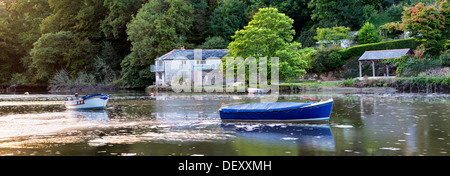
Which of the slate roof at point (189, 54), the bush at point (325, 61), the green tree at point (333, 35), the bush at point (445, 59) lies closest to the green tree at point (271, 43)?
the bush at point (325, 61)

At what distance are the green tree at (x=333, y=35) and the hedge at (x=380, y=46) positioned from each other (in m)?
6.21

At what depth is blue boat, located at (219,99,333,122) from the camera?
70.4 ft

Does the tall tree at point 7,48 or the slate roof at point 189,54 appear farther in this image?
the tall tree at point 7,48

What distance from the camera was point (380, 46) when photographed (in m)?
62.7

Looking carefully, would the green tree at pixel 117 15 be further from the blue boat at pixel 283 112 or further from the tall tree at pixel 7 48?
the blue boat at pixel 283 112

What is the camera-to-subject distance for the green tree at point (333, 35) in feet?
234

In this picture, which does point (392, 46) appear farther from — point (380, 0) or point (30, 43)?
point (30, 43)

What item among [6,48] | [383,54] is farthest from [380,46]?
[6,48]

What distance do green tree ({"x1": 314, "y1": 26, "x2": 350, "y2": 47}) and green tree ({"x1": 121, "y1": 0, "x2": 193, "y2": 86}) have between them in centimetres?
2487

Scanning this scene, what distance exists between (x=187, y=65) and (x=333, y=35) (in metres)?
24.7

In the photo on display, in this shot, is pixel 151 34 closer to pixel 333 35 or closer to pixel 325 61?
pixel 333 35

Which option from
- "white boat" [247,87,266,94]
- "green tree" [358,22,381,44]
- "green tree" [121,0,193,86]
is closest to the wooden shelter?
"green tree" [358,22,381,44]

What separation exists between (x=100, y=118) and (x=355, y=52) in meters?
46.8
